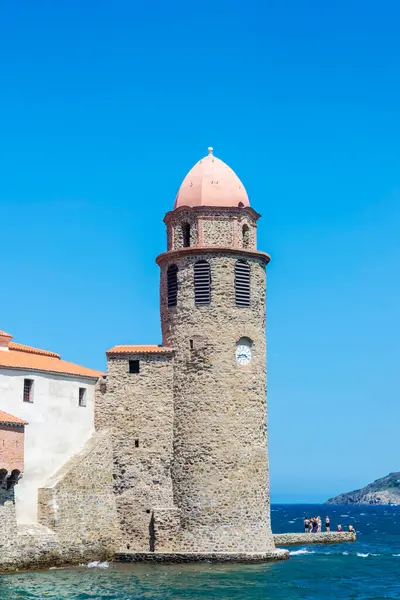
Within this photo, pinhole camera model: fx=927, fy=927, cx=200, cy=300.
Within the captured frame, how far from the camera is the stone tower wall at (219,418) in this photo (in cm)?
3588

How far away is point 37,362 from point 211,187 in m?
10.3

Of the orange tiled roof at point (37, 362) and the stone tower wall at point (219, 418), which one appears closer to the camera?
the orange tiled roof at point (37, 362)

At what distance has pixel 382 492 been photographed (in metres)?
178

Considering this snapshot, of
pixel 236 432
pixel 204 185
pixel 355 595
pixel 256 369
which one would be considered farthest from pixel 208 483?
pixel 204 185

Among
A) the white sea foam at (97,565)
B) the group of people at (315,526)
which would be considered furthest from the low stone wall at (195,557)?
the group of people at (315,526)

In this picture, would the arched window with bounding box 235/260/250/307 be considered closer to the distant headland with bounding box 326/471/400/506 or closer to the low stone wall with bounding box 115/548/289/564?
the low stone wall with bounding box 115/548/289/564

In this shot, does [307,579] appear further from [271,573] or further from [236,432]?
[236,432]

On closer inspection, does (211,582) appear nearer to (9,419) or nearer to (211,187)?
(9,419)

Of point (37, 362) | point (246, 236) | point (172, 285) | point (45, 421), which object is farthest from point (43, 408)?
point (246, 236)

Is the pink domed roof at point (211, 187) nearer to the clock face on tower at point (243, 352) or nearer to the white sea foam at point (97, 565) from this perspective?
the clock face on tower at point (243, 352)

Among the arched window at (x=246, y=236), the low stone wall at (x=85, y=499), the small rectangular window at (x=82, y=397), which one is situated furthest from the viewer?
the arched window at (x=246, y=236)

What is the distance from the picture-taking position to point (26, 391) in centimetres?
3488

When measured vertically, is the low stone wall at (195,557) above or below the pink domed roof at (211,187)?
below

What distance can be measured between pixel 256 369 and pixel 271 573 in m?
8.18
